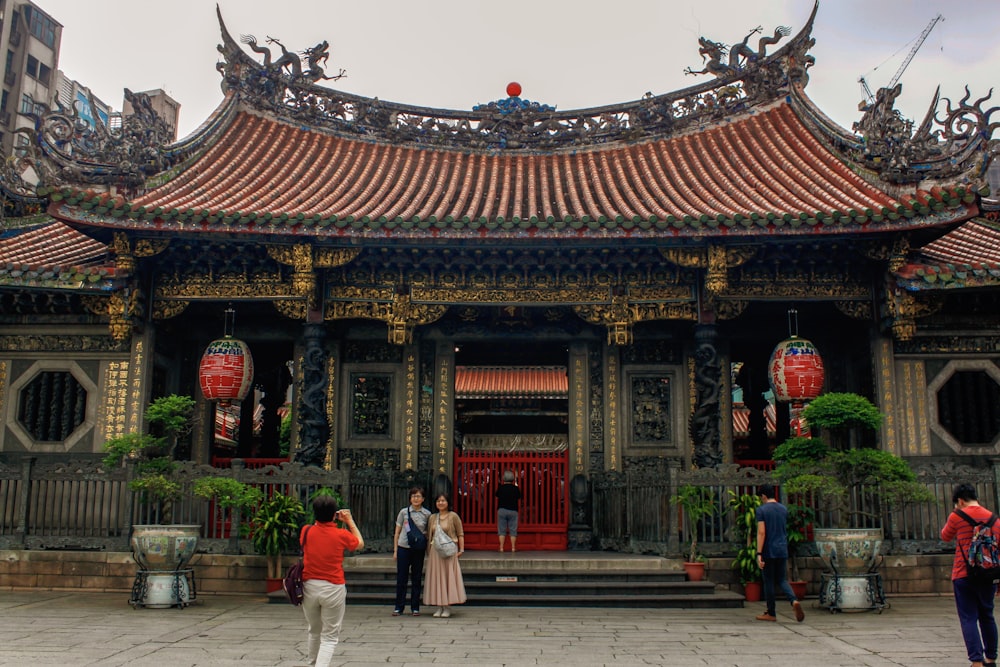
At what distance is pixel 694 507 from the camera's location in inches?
436

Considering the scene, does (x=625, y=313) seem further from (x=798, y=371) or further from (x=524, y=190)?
(x=524, y=190)

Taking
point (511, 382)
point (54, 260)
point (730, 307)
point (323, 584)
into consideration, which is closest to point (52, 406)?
point (54, 260)

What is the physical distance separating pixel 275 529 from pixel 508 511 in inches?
148

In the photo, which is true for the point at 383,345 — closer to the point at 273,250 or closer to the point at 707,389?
the point at 273,250

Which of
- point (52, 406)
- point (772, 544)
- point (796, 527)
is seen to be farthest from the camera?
point (52, 406)

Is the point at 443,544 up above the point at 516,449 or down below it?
below

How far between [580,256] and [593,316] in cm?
93

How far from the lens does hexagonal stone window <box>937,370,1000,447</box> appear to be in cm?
1278

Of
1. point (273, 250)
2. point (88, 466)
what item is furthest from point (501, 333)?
point (88, 466)

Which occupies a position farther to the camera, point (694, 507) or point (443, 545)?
point (694, 507)

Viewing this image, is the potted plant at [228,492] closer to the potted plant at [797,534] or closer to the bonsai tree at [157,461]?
the bonsai tree at [157,461]

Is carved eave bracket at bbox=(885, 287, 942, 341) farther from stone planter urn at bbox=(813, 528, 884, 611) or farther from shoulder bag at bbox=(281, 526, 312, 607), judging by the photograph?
shoulder bag at bbox=(281, 526, 312, 607)

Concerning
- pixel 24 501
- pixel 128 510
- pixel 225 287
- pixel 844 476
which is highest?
pixel 225 287

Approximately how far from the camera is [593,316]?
13.0 meters
